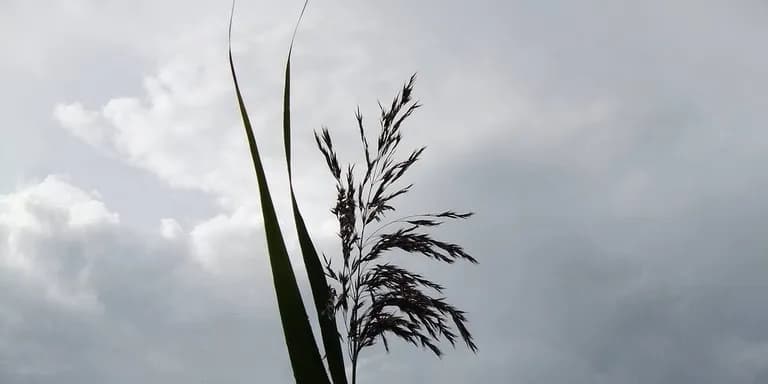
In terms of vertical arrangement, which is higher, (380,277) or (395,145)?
(395,145)

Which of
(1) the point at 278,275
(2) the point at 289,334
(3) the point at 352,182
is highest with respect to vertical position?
(3) the point at 352,182

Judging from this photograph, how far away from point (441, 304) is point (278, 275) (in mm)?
820

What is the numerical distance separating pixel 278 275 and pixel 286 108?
0.70 m

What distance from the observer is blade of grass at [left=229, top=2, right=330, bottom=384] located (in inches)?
92.7

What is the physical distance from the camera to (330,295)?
105 inches

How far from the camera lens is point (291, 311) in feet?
7.79

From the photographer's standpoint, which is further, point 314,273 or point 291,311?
point 314,273

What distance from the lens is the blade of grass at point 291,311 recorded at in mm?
2354

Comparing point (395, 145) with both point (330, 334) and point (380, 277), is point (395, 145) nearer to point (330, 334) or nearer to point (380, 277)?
point (380, 277)

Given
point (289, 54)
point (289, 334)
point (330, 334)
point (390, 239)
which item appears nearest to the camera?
point (289, 334)

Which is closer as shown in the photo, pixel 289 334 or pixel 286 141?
pixel 289 334

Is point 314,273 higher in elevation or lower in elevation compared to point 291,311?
higher

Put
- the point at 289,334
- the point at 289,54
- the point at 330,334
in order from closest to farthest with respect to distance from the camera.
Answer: the point at 289,334 < the point at 330,334 < the point at 289,54

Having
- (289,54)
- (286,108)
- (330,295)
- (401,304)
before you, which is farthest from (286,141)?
(401,304)
